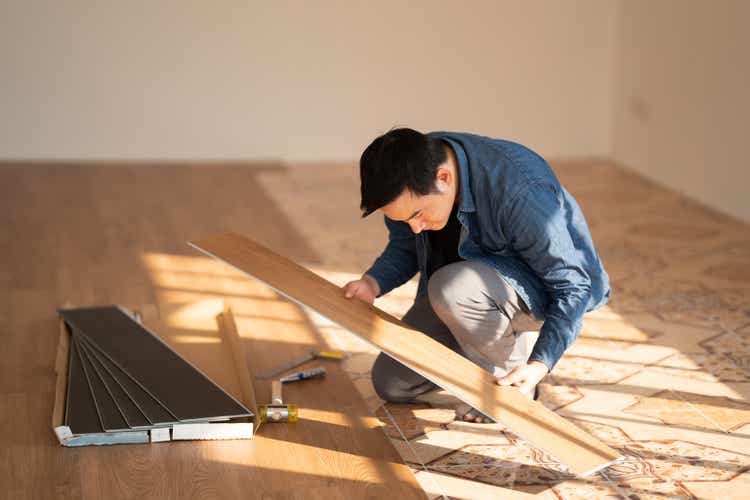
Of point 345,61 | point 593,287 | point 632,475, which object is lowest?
point 632,475

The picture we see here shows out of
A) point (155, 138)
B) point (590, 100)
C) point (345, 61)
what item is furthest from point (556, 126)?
point (155, 138)

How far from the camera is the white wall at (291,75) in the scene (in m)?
5.36

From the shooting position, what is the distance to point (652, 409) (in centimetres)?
250

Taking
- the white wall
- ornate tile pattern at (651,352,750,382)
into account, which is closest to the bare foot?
ornate tile pattern at (651,352,750,382)

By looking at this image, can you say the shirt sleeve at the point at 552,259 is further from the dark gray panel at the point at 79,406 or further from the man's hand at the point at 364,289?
the dark gray panel at the point at 79,406

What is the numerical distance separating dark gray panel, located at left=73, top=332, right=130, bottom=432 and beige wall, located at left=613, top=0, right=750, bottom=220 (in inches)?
131

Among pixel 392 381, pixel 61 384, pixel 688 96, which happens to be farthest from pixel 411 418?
pixel 688 96

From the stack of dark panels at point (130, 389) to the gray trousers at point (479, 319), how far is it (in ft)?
1.70

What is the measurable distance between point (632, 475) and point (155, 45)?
420cm

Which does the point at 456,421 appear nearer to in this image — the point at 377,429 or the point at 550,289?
the point at 377,429

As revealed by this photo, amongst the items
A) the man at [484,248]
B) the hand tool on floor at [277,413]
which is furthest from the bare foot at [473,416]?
the hand tool on floor at [277,413]

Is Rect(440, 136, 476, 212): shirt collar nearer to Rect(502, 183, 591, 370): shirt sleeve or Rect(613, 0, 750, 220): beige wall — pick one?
Rect(502, 183, 591, 370): shirt sleeve

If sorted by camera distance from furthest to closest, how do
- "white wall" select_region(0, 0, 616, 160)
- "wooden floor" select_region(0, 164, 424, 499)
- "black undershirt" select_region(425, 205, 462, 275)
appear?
→ "white wall" select_region(0, 0, 616, 160) < "black undershirt" select_region(425, 205, 462, 275) < "wooden floor" select_region(0, 164, 424, 499)

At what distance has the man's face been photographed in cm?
198
